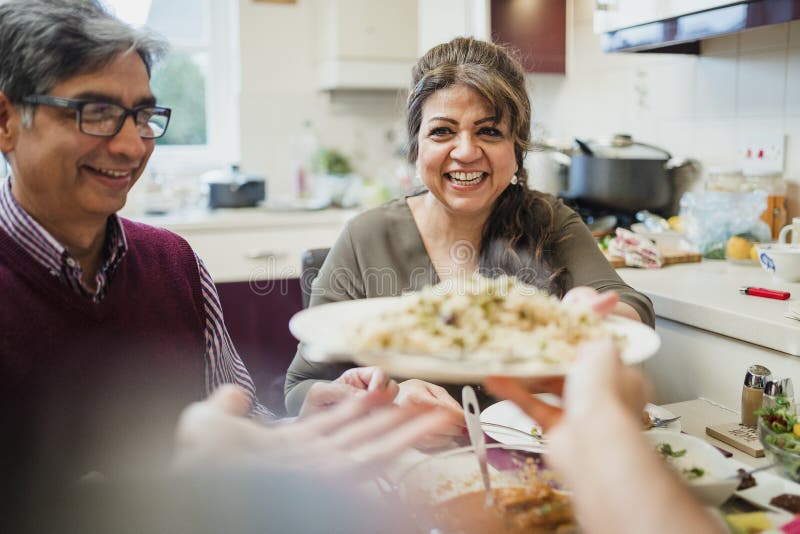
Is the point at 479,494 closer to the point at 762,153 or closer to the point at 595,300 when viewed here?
the point at 595,300

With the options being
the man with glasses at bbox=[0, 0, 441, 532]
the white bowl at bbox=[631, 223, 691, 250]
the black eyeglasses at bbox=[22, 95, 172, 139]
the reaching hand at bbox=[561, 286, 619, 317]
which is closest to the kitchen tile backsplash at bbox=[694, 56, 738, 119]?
the white bowl at bbox=[631, 223, 691, 250]

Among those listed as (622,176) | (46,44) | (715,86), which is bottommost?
(622,176)

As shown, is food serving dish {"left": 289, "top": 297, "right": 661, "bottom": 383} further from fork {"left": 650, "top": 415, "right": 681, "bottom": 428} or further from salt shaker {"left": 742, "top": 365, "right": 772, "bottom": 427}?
salt shaker {"left": 742, "top": 365, "right": 772, "bottom": 427}

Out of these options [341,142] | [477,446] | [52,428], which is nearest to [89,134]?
[52,428]

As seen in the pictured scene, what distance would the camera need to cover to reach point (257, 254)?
3.24 metres

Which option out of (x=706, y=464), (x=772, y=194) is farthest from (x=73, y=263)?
(x=772, y=194)

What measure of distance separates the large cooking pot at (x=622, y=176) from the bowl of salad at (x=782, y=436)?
149cm

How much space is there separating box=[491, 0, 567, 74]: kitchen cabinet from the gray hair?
2.17 metres

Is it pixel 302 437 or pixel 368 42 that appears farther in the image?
pixel 368 42

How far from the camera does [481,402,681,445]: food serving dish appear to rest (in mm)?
1065

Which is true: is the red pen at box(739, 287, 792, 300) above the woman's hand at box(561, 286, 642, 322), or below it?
below

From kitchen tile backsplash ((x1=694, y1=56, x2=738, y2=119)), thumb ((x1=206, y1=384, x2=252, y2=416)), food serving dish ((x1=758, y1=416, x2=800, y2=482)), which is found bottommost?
food serving dish ((x1=758, y1=416, x2=800, y2=482))

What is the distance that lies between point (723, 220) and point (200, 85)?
2.73m

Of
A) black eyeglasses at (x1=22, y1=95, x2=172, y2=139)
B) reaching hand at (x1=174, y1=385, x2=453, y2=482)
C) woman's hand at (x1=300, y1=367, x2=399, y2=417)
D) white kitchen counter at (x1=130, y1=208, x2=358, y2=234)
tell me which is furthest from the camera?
white kitchen counter at (x1=130, y1=208, x2=358, y2=234)
